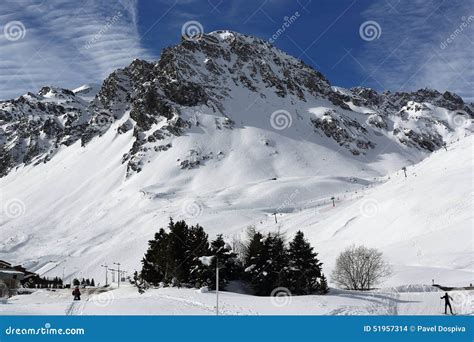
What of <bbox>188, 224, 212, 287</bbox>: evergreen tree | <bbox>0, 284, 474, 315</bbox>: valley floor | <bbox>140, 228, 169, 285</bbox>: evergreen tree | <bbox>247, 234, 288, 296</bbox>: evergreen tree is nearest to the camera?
<bbox>0, 284, 474, 315</bbox>: valley floor

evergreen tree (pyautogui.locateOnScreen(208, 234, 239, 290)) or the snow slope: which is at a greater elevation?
the snow slope

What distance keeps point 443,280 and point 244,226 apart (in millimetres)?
64258

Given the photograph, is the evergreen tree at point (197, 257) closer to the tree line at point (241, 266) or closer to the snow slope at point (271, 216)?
the tree line at point (241, 266)

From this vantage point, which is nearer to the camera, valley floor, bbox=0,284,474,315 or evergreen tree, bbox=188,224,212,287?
valley floor, bbox=0,284,474,315

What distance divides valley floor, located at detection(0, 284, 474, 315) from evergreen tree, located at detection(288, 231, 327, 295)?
505 cm

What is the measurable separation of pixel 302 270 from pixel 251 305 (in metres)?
14.7

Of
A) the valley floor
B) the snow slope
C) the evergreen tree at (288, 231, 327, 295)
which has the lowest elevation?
the valley floor

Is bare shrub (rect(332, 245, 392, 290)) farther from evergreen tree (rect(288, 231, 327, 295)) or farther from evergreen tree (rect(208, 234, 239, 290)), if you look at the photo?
evergreen tree (rect(208, 234, 239, 290))

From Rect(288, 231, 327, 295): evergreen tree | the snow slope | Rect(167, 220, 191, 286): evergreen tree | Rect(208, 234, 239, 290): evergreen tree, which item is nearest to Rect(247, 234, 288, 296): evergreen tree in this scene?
Rect(288, 231, 327, 295): evergreen tree

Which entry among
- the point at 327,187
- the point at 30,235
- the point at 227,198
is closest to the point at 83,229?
the point at 30,235

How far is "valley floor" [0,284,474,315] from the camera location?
95.5 feet

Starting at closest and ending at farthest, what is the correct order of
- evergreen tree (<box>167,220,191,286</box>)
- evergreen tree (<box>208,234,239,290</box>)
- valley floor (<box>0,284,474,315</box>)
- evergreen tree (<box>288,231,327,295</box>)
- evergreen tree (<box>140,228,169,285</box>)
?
valley floor (<box>0,284,474,315</box>) < evergreen tree (<box>208,234,239,290</box>) < evergreen tree (<box>288,231,327,295</box>) < evergreen tree (<box>167,220,191,286</box>) < evergreen tree (<box>140,228,169,285</box>)

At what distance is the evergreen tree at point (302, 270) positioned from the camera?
46.8 metres

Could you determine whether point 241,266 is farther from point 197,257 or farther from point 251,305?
point 251,305
